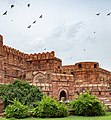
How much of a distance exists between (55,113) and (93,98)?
10.5 ft

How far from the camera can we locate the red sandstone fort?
29.2 meters

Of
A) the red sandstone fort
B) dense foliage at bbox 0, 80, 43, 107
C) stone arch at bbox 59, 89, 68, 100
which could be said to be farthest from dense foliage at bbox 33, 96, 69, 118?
stone arch at bbox 59, 89, 68, 100

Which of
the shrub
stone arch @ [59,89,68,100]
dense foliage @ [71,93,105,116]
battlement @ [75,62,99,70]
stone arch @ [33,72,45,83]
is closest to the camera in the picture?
the shrub

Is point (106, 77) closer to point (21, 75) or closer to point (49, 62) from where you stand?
point (49, 62)

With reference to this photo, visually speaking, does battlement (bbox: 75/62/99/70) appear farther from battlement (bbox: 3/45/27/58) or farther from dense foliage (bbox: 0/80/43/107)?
dense foliage (bbox: 0/80/43/107)

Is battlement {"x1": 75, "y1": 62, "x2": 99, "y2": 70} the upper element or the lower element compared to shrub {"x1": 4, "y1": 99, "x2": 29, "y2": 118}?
upper

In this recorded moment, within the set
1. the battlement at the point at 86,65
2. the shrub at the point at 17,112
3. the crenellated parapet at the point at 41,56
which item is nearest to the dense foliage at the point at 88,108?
the shrub at the point at 17,112

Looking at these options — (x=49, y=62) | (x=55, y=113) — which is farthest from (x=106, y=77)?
(x=55, y=113)

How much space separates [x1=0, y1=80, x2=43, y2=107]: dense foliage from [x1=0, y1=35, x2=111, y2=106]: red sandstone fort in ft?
14.4

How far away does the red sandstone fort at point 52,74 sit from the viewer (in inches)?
1149

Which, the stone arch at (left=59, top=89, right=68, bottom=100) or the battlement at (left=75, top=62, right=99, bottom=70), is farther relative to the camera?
the battlement at (left=75, top=62, right=99, bottom=70)

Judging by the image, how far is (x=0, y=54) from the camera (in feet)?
79.8

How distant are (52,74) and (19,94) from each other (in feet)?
26.7

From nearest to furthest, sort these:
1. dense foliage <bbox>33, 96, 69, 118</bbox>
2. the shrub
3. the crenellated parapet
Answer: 1. the shrub
2. dense foliage <bbox>33, 96, 69, 118</bbox>
3. the crenellated parapet
